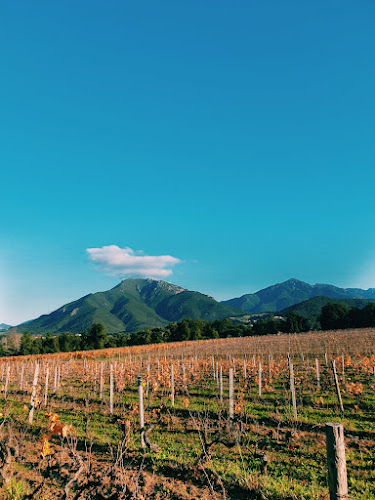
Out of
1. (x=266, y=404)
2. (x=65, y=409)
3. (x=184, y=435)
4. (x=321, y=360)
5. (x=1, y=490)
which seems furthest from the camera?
(x=321, y=360)

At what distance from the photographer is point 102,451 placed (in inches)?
305

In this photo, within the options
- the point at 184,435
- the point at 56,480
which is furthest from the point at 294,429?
the point at 56,480

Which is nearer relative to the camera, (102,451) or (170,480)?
(170,480)

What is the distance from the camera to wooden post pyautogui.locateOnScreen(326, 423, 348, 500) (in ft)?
8.92

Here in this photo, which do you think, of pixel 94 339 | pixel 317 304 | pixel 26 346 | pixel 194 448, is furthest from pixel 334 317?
pixel 317 304

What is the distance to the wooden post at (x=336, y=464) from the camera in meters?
2.72

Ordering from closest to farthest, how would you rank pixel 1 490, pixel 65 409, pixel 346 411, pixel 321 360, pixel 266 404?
pixel 1 490, pixel 346 411, pixel 266 404, pixel 65 409, pixel 321 360

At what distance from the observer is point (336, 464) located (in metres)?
2.77

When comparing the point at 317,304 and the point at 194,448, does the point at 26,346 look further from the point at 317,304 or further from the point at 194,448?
the point at 317,304

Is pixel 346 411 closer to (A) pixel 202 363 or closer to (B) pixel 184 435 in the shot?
(B) pixel 184 435

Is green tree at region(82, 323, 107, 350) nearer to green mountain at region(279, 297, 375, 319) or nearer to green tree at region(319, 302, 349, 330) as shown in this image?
green tree at region(319, 302, 349, 330)

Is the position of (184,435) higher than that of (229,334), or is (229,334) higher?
(184,435)

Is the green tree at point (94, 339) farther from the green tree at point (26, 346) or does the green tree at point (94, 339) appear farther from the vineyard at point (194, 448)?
the vineyard at point (194, 448)

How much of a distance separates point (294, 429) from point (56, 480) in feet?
19.2
